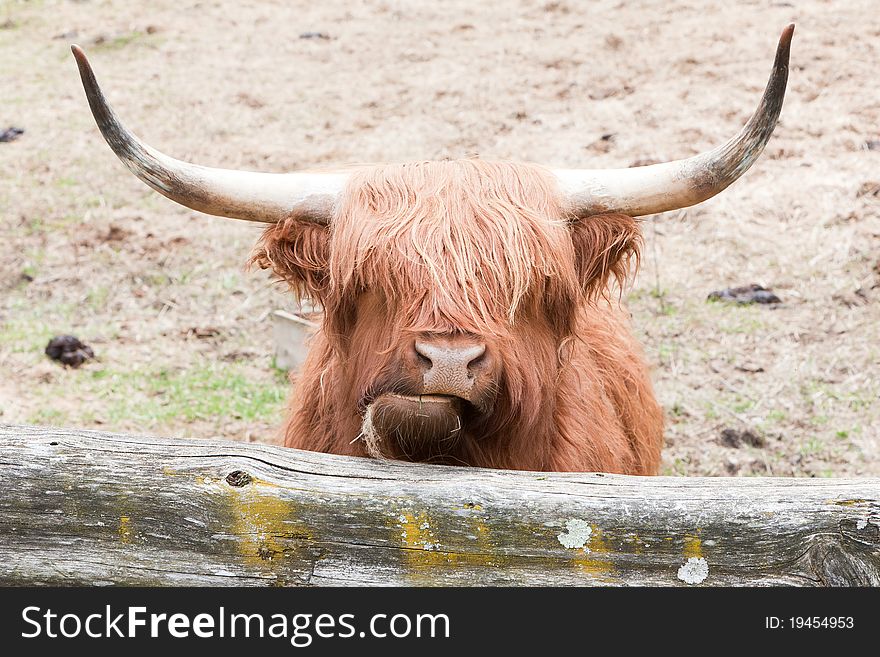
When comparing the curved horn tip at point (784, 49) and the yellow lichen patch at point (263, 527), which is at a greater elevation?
the curved horn tip at point (784, 49)

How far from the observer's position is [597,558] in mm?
2215

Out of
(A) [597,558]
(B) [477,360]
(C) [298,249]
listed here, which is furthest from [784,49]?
(C) [298,249]

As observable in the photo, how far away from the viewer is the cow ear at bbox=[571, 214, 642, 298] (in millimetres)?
3152

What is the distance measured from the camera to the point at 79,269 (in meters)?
7.43

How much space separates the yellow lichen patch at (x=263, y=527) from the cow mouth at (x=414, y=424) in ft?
1.50

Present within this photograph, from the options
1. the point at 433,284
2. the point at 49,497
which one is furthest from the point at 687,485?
the point at 49,497

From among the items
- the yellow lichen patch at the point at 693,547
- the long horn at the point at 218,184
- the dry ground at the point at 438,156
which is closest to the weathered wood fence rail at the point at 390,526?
the yellow lichen patch at the point at 693,547

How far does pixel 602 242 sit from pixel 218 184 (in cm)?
123

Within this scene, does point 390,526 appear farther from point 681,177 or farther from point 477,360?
point 681,177

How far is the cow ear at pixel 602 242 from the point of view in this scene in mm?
3152

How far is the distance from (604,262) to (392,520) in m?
1.34

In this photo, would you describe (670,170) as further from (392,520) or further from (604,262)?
(392,520)

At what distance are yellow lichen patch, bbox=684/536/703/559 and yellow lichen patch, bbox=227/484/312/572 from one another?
86 centimetres

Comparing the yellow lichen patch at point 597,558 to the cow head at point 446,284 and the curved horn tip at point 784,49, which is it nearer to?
the cow head at point 446,284
